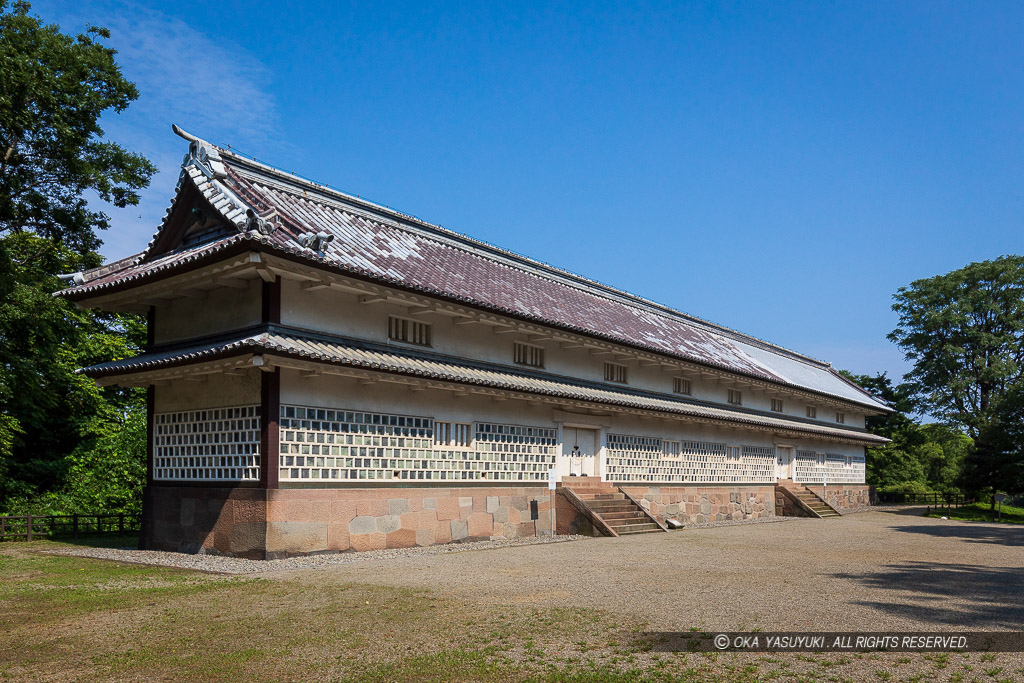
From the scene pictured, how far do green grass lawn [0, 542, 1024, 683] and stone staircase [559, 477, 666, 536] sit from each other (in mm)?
12065

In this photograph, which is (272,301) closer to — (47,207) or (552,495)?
(552,495)

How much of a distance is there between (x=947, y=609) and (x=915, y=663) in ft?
11.6

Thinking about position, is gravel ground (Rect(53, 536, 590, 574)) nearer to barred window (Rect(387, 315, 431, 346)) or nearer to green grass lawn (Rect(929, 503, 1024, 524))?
barred window (Rect(387, 315, 431, 346))

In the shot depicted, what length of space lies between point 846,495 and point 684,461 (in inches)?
721

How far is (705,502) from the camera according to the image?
30438 millimetres

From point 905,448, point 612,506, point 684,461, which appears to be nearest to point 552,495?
point 612,506

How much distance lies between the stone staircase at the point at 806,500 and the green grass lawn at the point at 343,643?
2696 cm

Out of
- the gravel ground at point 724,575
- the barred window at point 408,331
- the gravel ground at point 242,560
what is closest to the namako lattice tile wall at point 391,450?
the gravel ground at point 242,560

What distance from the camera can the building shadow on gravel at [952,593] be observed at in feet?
31.8

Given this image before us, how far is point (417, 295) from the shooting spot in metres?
19.2

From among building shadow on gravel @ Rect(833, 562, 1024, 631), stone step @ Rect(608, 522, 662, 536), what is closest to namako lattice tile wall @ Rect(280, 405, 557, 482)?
stone step @ Rect(608, 522, 662, 536)

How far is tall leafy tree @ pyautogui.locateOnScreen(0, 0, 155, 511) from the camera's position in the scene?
2366cm

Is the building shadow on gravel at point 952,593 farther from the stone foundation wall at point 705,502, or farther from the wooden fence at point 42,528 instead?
the wooden fence at point 42,528

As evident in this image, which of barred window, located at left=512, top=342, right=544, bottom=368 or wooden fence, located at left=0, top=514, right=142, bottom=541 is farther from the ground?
barred window, located at left=512, top=342, right=544, bottom=368
